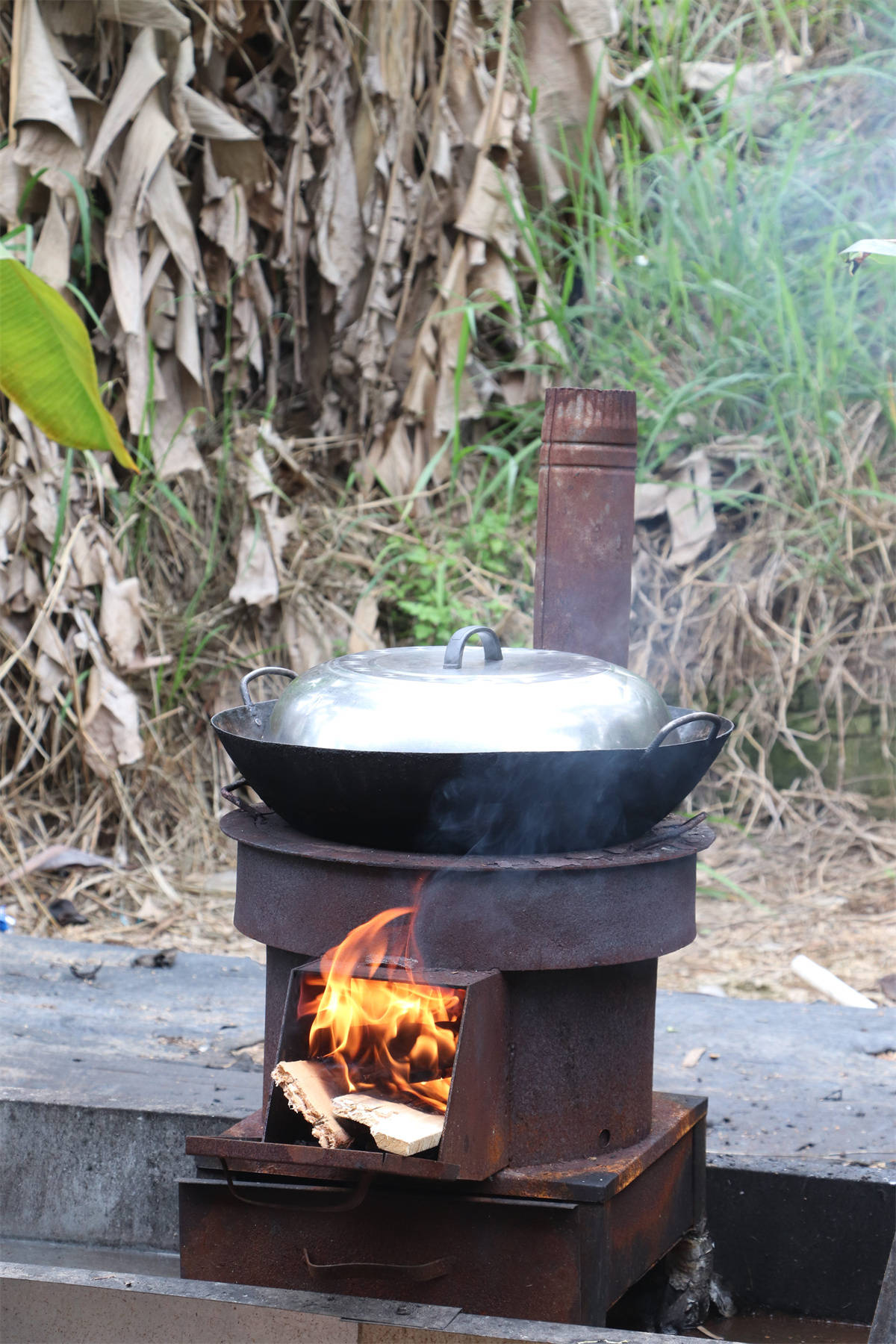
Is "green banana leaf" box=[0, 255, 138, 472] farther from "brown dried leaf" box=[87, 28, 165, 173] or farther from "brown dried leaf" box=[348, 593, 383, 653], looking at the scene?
"brown dried leaf" box=[348, 593, 383, 653]

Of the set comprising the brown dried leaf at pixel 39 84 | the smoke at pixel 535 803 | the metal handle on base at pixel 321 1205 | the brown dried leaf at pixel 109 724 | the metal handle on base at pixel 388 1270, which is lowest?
the metal handle on base at pixel 388 1270

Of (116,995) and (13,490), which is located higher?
(13,490)

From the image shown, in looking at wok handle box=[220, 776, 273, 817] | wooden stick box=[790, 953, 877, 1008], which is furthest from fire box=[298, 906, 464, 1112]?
wooden stick box=[790, 953, 877, 1008]

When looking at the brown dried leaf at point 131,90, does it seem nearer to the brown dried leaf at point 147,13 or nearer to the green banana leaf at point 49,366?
the brown dried leaf at point 147,13

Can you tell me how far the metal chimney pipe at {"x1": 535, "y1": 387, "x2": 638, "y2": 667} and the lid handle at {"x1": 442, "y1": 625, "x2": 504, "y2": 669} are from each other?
1.69 ft

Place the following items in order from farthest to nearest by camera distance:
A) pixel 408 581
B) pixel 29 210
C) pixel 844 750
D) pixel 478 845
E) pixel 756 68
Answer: pixel 756 68 < pixel 408 581 < pixel 844 750 < pixel 29 210 < pixel 478 845

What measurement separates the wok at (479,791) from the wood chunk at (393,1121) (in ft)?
1.18

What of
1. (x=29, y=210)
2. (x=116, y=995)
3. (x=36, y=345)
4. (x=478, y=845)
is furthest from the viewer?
(x=29, y=210)

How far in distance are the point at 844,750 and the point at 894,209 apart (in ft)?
6.59

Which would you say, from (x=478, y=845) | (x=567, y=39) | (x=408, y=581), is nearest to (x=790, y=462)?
(x=408, y=581)

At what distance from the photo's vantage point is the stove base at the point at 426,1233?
6.24 ft

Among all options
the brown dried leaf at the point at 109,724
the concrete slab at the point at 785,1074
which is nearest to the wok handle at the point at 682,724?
the concrete slab at the point at 785,1074

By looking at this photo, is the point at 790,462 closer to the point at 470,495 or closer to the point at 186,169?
the point at 470,495

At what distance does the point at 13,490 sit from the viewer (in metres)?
4.67
